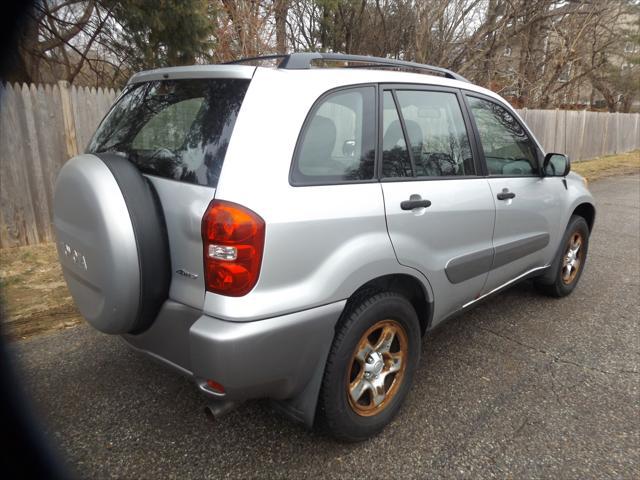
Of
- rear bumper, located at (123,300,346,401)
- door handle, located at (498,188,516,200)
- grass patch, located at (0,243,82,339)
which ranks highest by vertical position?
door handle, located at (498,188,516,200)

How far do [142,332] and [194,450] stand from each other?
66 centimetres

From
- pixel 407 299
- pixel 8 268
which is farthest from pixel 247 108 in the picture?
pixel 8 268

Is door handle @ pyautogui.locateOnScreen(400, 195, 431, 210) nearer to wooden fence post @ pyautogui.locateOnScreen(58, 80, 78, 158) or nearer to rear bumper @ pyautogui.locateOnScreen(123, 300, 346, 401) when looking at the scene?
rear bumper @ pyautogui.locateOnScreen(123, 300, 346, 401)

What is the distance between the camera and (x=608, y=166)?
48.1ft

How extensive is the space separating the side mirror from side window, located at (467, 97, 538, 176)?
2.9 inches

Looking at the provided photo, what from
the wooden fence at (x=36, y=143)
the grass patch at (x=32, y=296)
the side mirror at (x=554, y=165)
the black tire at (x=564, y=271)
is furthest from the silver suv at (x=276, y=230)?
the wooden fence at (x=36, y=143)

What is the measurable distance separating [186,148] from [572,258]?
3.74 metres

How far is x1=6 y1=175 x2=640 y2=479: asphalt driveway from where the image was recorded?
223 centimetres

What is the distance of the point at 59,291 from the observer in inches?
162

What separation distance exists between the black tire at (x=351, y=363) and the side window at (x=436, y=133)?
0.77 metres

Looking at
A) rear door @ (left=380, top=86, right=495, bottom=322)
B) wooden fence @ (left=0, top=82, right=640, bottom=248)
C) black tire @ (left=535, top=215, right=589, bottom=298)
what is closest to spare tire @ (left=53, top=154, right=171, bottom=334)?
rear door @ (left=380, top=86, right=495, bottom=322)

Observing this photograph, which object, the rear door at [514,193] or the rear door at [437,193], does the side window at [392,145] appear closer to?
the rear door at [437,193]

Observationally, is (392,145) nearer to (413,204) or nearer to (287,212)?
(413,204)

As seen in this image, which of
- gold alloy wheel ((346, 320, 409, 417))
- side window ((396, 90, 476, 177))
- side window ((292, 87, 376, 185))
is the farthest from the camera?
→ side window ((396, 90, 476, 177))
